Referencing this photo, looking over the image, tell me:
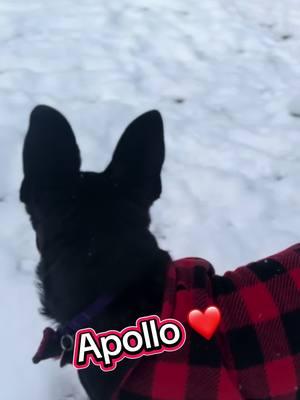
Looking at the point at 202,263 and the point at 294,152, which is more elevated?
the point at 202,263

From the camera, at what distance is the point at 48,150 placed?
1558mm

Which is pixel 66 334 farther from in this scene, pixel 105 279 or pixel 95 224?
pixel 95 224

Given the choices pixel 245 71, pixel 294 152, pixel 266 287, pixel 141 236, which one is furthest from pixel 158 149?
pixel 245 71

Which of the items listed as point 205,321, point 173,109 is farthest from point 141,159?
point 173,109

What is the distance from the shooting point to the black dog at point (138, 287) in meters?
1.39

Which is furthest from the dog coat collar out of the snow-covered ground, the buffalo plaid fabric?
the snow-covered ground

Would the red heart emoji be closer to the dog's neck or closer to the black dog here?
the black dog

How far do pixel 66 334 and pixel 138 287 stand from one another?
0.24 metres

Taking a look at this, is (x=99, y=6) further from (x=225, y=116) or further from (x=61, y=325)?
(x=61, y=325)

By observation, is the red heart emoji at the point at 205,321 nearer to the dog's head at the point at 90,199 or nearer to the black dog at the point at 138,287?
the black dog at the point at 138,287

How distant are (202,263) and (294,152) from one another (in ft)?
5.83

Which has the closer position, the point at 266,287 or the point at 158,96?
the point at 266,287

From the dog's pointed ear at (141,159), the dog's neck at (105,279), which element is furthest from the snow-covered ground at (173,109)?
the dog's pointed ear at (141,159)

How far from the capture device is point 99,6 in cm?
423
